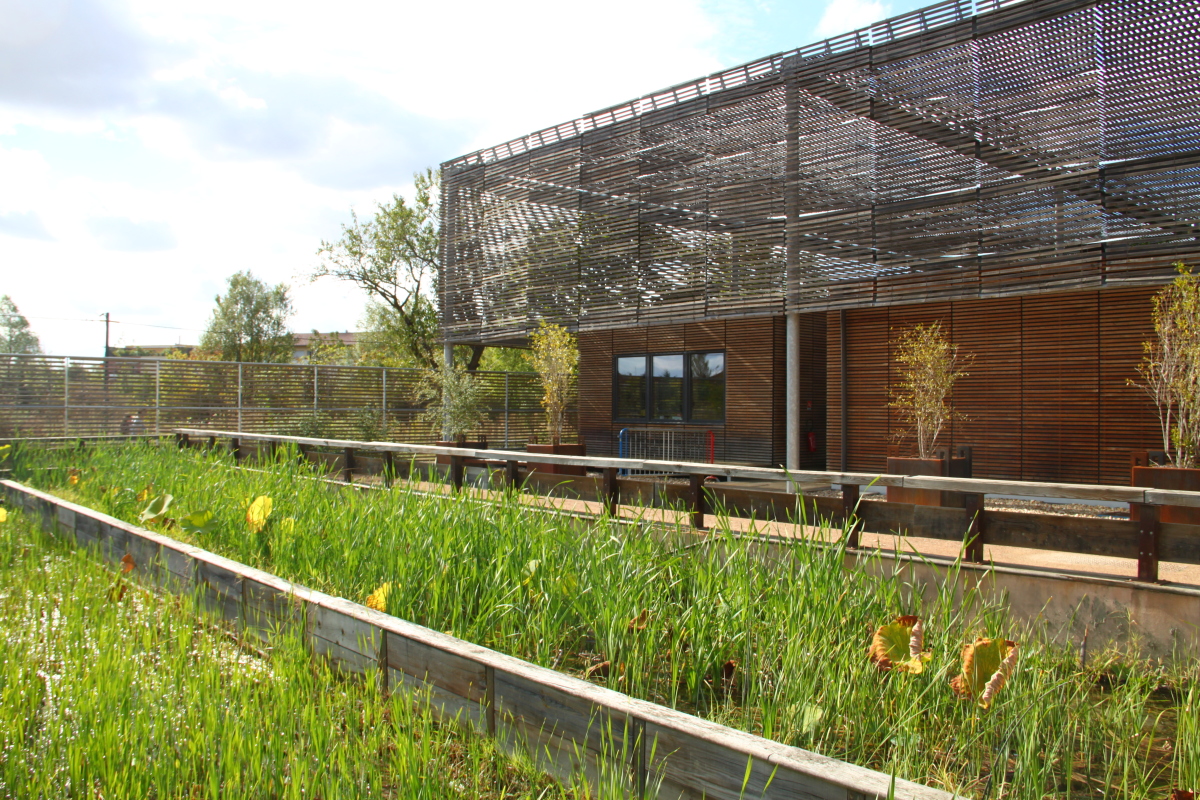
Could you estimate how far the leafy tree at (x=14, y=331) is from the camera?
1620 inches

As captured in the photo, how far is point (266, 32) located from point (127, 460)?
4.58 metres

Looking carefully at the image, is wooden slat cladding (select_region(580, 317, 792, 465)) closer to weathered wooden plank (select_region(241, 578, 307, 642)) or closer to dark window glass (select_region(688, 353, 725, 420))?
dark window glass (select_region(688, 353, 725, 420))

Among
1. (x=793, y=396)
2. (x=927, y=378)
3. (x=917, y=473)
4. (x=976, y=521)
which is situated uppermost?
(x=927, y=378)

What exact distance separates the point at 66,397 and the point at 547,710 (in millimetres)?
16214

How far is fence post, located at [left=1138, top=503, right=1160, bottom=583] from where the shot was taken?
14.3 ft

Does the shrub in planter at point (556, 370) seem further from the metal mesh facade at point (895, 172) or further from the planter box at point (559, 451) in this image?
the metal mesh facade at point (895, 172)

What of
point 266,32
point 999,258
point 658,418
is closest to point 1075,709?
point 266,32

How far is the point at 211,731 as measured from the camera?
222 cm

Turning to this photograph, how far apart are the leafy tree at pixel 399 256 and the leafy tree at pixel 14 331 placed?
906 inches

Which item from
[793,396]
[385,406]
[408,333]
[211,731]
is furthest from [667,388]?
[408,333]

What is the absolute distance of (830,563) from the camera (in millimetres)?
3400

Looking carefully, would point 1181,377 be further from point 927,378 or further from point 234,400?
point 234,400

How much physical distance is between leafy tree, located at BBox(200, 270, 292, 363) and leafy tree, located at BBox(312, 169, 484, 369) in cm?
1845

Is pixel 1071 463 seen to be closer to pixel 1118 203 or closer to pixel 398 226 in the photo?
pixel 1118 203
